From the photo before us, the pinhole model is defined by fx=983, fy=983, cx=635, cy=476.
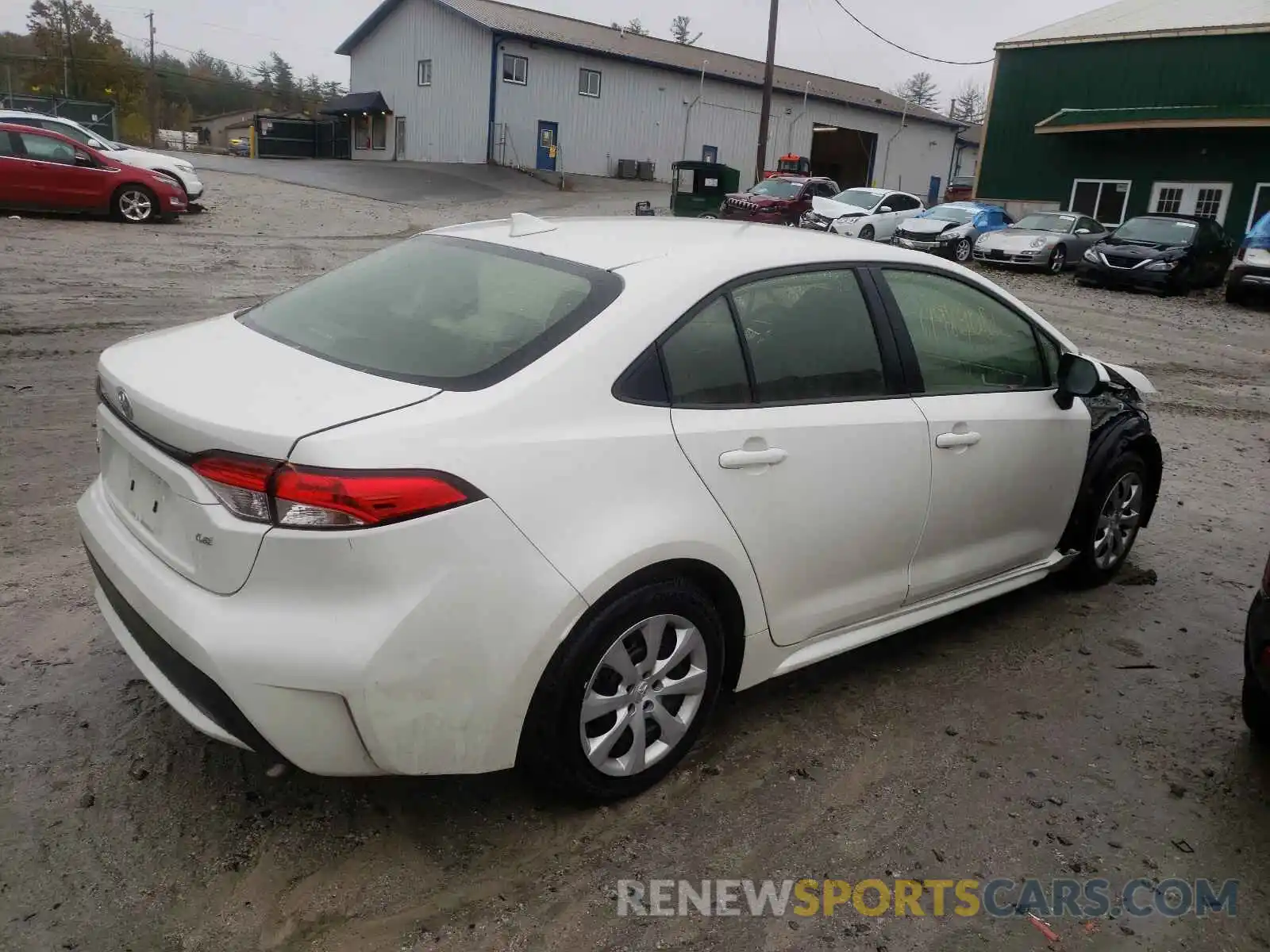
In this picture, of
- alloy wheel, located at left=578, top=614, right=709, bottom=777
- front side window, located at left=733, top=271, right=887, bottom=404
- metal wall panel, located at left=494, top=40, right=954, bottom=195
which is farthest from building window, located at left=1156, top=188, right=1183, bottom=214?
alloy wheel, located at left=578, top=614, right=709, bottom=777

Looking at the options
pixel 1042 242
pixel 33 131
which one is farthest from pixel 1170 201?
pixel 33 131

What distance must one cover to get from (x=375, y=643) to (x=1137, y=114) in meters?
30.8

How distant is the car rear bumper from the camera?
7.36ft

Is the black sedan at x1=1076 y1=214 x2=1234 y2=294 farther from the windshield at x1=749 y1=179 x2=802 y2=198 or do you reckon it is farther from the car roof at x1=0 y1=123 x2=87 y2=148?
the car roof at x1=0 y1=123 x2=87 y2=148

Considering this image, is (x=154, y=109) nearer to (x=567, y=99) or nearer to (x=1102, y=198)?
(x=567, y=99)

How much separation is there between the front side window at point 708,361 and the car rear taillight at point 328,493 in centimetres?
81

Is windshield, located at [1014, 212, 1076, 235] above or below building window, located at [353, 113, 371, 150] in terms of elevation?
below

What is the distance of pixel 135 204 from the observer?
16531 millimetres

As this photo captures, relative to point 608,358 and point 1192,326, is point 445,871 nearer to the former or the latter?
point 608,358

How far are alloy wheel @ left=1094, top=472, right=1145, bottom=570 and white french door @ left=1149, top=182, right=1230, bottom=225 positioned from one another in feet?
84.7

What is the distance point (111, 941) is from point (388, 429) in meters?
1.34

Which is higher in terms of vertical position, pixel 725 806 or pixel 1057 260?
pixel 1057 260

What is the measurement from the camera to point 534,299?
2865mm

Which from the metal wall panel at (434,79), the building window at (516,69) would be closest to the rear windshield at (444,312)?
the metal wall panel at (434,79)
